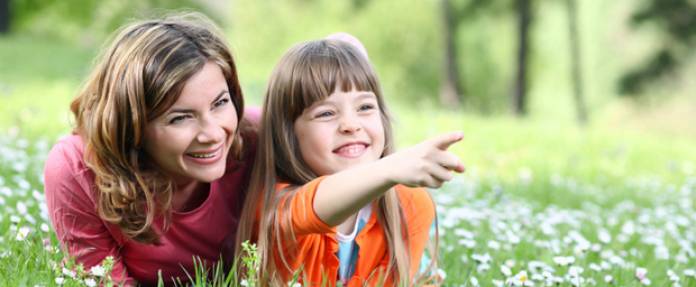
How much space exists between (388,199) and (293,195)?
0.41m

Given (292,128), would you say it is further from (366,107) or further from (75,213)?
(75,213)

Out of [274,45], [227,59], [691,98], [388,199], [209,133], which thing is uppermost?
[227,59]

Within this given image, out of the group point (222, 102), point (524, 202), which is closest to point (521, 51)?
point (524, 202)

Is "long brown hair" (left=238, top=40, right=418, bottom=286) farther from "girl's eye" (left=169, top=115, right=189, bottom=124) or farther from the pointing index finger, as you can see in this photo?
the pointing index finger

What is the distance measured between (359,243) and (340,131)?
1.34 feet

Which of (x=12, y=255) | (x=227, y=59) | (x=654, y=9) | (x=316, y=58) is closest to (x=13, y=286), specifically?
(x=12, y=255)

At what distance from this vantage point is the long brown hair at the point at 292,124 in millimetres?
2771

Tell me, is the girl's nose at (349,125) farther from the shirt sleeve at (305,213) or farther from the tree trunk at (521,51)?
the tree trunk at (521,51)

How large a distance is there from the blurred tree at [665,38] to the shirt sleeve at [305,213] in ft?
59.9

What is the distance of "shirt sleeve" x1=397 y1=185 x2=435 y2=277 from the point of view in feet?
9.66

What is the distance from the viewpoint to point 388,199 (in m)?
2.84

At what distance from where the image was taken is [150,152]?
2.72 meters

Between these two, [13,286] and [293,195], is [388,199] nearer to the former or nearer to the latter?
[293,195]

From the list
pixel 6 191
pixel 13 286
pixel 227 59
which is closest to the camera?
pixel 13 286
